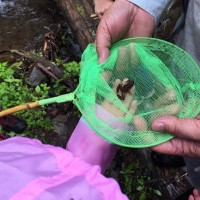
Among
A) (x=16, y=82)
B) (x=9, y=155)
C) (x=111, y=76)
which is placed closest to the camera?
(x=9, y=155)

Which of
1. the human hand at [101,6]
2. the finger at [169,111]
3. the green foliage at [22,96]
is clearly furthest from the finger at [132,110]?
the human hand at [101,6]

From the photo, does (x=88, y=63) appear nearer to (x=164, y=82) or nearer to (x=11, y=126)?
(x=164, y=82)

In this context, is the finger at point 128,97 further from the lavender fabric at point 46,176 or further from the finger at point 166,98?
the lavender fabric at point 46,176

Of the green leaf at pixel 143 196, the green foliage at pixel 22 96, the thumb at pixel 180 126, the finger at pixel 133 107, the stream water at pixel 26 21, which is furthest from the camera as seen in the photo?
the stream water at pixel 26 21

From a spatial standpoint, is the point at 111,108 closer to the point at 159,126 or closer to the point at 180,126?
the point at 159,126

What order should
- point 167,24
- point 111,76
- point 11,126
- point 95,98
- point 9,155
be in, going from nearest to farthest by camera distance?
point 9,155
point 95,98
point 111,76
point 11,126
point 167,24

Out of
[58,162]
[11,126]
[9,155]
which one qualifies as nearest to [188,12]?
[58,162]

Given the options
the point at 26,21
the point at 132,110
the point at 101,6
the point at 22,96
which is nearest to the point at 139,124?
the point at 132,110
